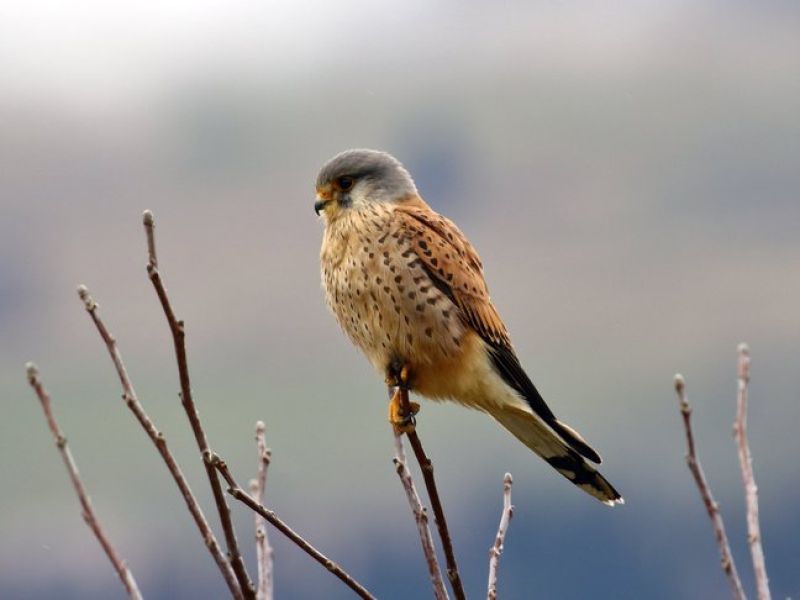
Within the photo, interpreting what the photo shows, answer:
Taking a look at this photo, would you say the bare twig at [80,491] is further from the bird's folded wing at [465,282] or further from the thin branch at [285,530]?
the bird's folded wing at [465,282]

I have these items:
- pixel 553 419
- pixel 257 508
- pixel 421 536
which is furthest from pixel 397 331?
pixel 257 508

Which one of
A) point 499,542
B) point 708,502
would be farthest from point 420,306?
point 708,502

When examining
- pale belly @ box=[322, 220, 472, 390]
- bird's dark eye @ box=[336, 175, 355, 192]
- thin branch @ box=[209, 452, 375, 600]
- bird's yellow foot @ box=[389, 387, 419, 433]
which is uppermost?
bird's dark eye @ box=[336, 175, 355, 192]

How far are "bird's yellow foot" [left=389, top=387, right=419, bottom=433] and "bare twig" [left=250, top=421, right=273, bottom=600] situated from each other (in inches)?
9.6

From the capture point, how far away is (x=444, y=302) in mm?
2566

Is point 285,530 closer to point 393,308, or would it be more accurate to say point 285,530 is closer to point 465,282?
point 393,308

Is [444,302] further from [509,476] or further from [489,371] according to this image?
[509,476]

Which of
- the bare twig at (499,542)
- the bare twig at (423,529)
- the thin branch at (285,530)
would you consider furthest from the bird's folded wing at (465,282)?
the thin branch at (285,530)

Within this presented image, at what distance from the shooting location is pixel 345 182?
268 centimetres

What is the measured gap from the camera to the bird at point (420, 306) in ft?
8.14

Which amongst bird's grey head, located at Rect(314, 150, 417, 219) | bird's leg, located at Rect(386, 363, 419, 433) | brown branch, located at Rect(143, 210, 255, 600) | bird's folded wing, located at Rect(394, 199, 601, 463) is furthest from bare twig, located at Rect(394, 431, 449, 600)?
bird's grey head, located at Rect(314, 150, 417, 219)

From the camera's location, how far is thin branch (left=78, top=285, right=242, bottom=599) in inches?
51.6

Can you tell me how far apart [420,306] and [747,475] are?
1085 millimetres

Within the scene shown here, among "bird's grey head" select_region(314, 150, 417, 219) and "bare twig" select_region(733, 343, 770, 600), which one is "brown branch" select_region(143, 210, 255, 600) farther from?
"bird's grey head" select_region(314, 150, 417, 219)
